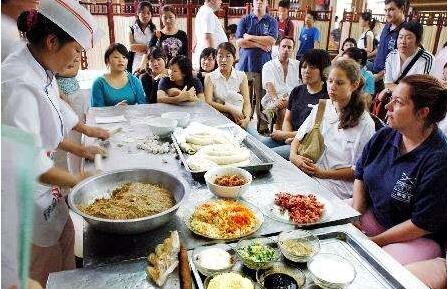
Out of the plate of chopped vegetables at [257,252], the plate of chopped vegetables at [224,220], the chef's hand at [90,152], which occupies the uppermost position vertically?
the chef's hand at [90,152]

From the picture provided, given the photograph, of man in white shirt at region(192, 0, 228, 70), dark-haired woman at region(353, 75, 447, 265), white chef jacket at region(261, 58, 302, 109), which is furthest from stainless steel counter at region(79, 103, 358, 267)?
man in white shirt at region(192, 0, 228, 70)

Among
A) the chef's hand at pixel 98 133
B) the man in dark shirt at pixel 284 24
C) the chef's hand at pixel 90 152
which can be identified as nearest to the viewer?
the chef's hand at pixel 90 152

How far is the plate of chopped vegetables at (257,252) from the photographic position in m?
1.42

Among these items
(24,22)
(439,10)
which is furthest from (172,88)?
(439,10)

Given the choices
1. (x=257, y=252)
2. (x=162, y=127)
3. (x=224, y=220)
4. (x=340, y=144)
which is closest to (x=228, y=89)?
(x=162, y=127)

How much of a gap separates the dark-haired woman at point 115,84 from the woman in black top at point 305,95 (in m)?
1.69

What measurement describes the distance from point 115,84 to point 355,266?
3.29 meters

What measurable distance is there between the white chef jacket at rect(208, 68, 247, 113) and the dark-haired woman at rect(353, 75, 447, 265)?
101 inches

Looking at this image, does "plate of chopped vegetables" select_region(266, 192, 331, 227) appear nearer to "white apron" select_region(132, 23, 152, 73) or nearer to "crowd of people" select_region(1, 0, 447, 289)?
"crowd of people" select_region(1, 0, 447, 289)

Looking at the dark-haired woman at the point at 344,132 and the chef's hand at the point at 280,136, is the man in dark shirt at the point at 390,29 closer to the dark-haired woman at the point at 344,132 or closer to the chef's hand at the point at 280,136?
the chef's hand at the point at 280,136

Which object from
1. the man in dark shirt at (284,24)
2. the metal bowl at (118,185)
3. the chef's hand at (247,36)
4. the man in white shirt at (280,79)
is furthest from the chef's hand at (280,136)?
the man in dark shirt at (284,24)

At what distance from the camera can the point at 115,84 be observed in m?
3.97

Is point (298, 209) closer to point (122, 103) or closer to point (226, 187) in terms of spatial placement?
point (226, 187)

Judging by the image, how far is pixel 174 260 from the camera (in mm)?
1406
